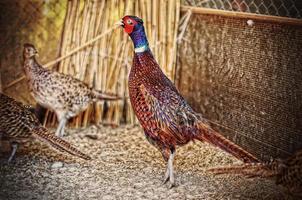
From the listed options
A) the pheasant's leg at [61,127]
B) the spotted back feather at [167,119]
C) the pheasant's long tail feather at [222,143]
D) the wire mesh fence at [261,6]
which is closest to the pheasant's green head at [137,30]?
the spotted back feather at [167,119]

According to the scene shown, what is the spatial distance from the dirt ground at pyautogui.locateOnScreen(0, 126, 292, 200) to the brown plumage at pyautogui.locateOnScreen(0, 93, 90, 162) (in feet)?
0.55

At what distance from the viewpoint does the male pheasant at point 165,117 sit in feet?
14.0

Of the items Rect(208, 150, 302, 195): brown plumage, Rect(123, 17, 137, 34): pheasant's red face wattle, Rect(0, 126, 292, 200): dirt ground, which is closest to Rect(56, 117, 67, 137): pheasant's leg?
Rect(0, 126, 292, 200): dirt ground

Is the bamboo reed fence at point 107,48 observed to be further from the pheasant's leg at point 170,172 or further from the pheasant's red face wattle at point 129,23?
the pheasant's leg at point 170,172

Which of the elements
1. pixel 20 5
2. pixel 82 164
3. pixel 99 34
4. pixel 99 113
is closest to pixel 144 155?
pixel 82 164

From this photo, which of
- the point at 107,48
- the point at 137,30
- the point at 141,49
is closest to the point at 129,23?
the point at 137,30

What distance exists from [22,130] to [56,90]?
2.59 ft

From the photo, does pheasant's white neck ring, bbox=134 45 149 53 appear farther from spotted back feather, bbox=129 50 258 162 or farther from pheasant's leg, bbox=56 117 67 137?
pheasant's leg, bbox=56 117 67 137

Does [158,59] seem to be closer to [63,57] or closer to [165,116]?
[63,57]

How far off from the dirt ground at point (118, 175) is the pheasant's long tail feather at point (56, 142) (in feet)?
0.46

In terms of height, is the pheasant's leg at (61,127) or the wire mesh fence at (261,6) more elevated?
the wire mesh fence at (261,6)

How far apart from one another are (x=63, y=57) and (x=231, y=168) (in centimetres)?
249

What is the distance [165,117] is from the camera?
4262 millimetres

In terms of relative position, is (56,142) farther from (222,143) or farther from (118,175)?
A: (222,143)
